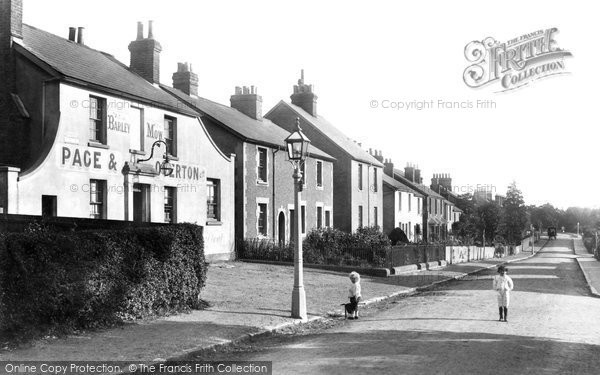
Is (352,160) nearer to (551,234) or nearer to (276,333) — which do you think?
(276,333)

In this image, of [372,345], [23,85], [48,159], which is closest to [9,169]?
[48,159]

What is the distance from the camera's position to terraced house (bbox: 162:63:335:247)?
27.8 metres

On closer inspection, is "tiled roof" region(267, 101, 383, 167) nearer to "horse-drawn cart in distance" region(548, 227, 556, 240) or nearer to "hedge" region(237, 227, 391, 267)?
"hedge" region(237, 227, 391, 267)

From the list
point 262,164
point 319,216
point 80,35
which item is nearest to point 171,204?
point 262,164

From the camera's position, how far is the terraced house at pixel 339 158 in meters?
40.8

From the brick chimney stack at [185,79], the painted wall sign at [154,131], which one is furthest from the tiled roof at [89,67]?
the brick chimney stack at [185,79]

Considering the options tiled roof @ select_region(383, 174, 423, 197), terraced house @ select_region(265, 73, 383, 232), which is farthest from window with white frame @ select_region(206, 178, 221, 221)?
tiled roof @ select_region(383, 174, 423, 197)

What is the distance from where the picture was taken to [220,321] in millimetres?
11648

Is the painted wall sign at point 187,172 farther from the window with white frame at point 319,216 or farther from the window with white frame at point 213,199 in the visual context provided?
the window with white frame at point 319,216

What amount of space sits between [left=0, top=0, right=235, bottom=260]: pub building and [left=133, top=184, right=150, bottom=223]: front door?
1.4 inches

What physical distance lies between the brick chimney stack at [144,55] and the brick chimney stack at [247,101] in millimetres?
10605

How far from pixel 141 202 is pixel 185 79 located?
1058 centimetres

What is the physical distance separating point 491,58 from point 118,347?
13719 millimetres

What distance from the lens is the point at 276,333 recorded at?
37.2ft
